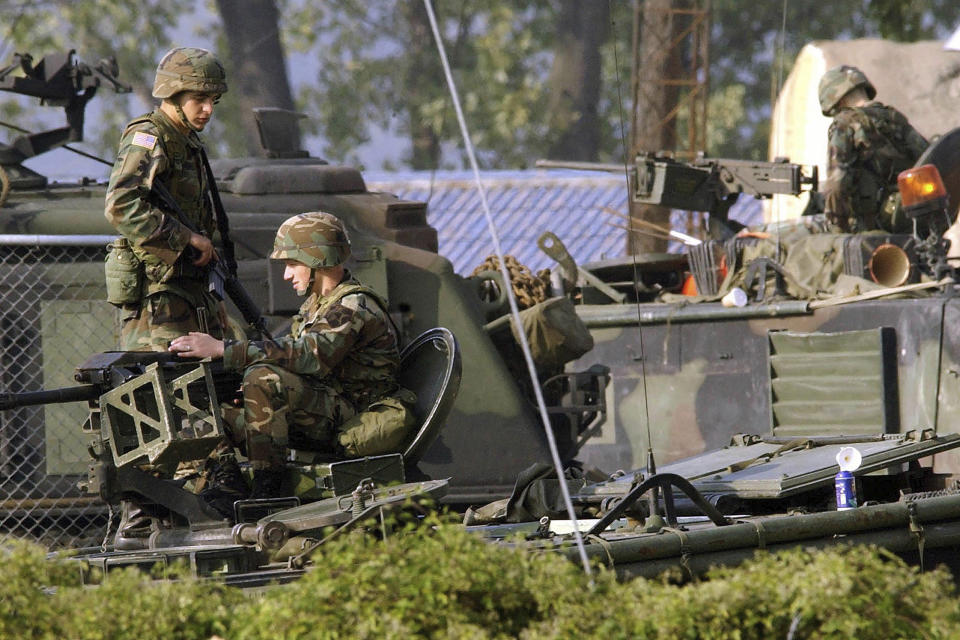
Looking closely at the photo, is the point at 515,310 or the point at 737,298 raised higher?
the point at 515,310

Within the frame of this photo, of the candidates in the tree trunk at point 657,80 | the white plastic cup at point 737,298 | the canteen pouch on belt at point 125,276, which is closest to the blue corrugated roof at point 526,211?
the tree trunk at point 657,80

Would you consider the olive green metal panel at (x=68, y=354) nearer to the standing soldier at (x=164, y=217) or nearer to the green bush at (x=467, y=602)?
the standing soldier at (x=164, y=217)

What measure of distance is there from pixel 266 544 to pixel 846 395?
4585mm

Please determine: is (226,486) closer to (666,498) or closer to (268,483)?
(268,483)

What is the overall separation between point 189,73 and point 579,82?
65.7 ft

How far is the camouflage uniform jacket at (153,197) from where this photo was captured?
6.04 metres

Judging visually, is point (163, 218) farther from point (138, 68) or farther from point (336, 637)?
point (138, 68)

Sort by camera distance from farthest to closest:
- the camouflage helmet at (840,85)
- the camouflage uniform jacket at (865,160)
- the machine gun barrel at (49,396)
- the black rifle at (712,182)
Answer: the black rifle at (712,182)
the camouflage helmet at (840,85)
the camouflage uniform jacket at (865,160)
the machine gun barrel at (49,396)

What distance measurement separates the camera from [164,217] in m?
6.06

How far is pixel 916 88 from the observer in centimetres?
1631

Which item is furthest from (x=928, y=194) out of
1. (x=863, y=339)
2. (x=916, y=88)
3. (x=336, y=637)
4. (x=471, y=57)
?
(x=471, y=57)

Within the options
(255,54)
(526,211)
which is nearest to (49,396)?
(526,211)

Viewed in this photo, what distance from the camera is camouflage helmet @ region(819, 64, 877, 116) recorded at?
10.5m

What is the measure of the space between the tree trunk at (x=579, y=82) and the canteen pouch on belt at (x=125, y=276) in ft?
64.4
